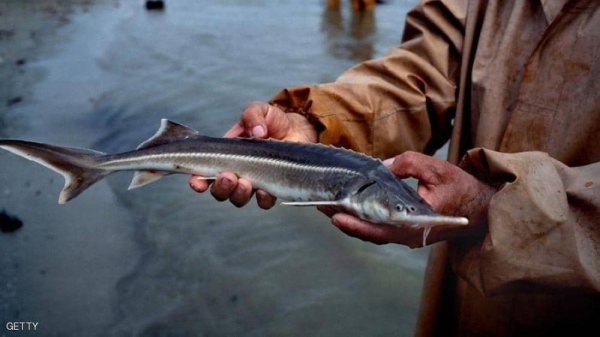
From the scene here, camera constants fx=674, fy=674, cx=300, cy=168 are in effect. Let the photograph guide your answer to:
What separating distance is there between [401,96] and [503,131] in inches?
15.1

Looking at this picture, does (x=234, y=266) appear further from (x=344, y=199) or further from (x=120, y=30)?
(x=120, y=30)

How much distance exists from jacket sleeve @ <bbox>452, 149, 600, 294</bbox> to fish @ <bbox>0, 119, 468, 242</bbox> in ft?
0.55

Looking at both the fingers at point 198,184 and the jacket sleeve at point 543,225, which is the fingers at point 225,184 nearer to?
the fingers at point 198,184

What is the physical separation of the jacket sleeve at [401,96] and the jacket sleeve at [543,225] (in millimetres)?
606

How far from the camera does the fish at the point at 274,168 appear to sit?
1.75 metres

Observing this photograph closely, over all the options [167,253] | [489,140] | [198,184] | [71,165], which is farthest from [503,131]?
[167,253]

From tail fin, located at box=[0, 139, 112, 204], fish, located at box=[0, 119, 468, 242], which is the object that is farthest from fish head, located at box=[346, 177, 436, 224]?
tail fin, located at box=[0, 139, 112, 204]

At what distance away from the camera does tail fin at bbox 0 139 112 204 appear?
2.26 meters

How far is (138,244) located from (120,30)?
784 cm

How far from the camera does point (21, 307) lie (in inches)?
147

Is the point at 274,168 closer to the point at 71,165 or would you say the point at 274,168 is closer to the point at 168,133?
the point at 168,133

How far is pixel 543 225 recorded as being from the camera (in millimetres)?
1610

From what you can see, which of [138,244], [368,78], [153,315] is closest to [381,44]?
[138,244]
